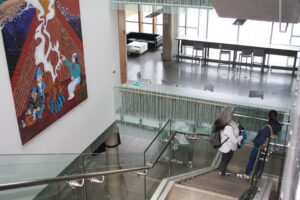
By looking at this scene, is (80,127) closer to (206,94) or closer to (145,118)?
(145,118)

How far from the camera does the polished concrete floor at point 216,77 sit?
14.2 metres

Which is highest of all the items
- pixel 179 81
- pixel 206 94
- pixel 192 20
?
pixel 192 20

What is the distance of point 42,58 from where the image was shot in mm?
6395

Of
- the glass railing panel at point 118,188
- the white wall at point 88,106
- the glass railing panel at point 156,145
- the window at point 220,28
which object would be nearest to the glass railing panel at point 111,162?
the glass railing panel at point 156,145

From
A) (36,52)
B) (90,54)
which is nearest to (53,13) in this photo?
(36,52)

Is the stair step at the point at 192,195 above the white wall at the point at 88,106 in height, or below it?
below

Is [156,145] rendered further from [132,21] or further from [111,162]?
[132,21]

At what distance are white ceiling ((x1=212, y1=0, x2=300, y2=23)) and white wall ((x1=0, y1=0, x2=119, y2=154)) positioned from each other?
11.7ft

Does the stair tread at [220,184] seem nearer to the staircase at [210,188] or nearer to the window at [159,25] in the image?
the staircase at [210,188]

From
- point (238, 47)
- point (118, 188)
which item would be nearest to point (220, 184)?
point (118, 188)

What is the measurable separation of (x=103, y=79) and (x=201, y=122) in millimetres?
2984

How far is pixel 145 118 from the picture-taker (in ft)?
34.6

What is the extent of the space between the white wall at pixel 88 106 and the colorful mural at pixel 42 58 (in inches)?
7.2

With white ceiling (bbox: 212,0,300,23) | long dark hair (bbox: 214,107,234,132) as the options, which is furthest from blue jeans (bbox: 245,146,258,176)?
white ceiling (bbox: 212,0,300,23)
